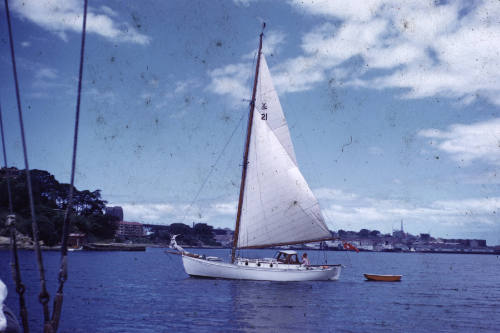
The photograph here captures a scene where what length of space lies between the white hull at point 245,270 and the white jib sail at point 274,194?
2.12 m

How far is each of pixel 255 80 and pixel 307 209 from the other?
1359cm

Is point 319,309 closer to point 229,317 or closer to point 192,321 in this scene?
point 229,317

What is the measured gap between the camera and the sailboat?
41312 millimetres

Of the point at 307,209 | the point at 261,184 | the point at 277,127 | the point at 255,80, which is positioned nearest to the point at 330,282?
the point at 307,209

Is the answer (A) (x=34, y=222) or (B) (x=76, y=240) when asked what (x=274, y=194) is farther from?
(B) (x=76, y=240)

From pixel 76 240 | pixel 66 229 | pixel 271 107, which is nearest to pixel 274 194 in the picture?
pixel 271 107

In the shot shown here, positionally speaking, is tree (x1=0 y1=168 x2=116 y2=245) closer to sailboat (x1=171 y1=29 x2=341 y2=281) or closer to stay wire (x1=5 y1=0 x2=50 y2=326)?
sailboat (x1=171 y1=29 x2=341 y2=281)

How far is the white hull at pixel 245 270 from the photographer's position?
40.6 metres

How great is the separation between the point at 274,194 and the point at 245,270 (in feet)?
24.8

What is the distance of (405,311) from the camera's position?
31.1 metres

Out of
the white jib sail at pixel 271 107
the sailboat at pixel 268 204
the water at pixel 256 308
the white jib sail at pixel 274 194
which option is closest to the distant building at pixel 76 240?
the water at pixel 256 308

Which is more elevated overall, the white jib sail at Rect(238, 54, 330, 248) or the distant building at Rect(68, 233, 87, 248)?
the white jib sail at Rect(238, 54, 330, 248)

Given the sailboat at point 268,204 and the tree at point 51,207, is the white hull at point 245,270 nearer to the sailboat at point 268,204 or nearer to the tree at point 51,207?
the sailboat at point 268,204

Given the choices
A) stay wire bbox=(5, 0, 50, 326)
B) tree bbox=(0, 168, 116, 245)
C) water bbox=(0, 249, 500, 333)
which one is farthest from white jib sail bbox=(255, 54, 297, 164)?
tree bbox=(0, 168, 116, 245)
